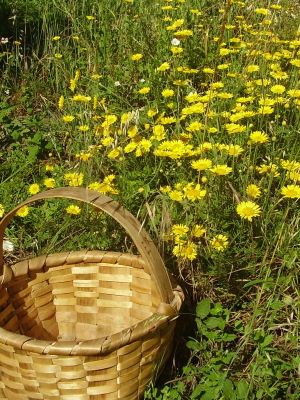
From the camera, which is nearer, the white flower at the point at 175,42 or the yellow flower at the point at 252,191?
the yellow flower at the point at 252,191

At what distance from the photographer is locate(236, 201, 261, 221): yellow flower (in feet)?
5.16

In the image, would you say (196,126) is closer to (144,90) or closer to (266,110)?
→ (266,110)

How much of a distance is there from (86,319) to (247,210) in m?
0.66

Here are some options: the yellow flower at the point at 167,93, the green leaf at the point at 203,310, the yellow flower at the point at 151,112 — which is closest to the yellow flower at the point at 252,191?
the green leaf at the point at 203,310

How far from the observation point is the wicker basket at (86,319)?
1295 mm

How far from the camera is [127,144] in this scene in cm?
206

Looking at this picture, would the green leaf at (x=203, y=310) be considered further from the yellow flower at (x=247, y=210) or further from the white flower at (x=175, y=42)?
the white flower at (x=175, y=42)

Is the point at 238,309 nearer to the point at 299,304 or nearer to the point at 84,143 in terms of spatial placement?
the point at 299,304

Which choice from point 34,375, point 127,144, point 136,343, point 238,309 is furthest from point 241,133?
point 34,375

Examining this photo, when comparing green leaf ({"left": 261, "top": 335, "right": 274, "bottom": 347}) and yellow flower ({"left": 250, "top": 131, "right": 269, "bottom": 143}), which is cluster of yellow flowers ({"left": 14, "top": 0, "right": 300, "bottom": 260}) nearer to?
yellow flower ({"left": 250, "top": 131, "right": 269, "bottom": 143})

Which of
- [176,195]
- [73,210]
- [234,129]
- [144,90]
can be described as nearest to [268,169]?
[234,129]

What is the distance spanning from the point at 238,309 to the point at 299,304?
302 mm

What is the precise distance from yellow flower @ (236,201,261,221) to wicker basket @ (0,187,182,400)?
296mm

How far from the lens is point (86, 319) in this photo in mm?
1834
